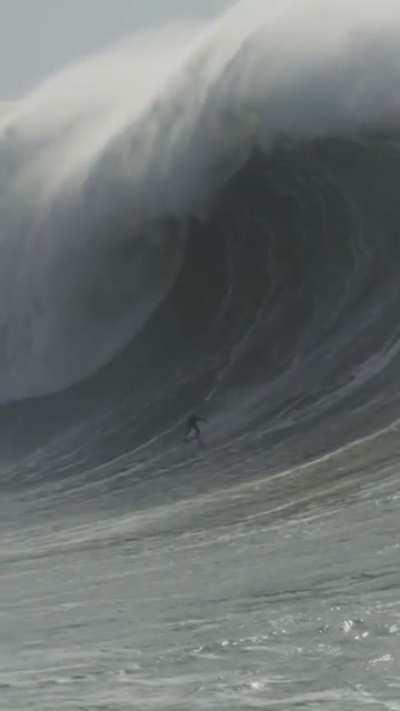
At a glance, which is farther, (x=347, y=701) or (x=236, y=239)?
(x=236, y=239)

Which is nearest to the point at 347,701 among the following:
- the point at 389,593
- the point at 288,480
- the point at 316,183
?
the point at 389,593

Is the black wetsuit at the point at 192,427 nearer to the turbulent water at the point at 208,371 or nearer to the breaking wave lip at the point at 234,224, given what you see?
the turbulent water at the point at 208,371

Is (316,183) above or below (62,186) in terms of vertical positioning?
below

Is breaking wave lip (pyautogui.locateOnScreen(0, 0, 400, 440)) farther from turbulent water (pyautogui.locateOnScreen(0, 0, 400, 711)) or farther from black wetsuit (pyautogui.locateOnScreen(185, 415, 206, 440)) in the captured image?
black wetsuit (pyautogui.locateOnScreen(185, 415, 206, 440))

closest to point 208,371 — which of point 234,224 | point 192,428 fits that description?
point 192,428

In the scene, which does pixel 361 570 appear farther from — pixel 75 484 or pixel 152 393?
pixel 152 393

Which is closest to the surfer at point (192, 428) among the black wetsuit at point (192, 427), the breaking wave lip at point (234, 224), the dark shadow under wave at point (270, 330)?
the black wetsuit at point (192, 427)

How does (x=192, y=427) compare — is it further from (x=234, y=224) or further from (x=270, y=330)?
(x=234, y=224)
